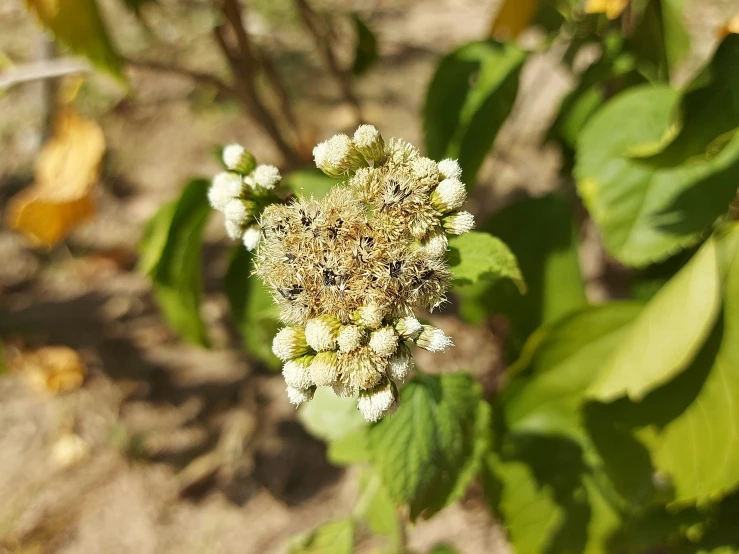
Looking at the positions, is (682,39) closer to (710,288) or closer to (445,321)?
(710,288)

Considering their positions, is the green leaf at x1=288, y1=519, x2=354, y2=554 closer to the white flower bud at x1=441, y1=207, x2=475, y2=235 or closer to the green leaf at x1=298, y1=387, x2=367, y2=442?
the green leaf at x1=298, y1=387, x2=367, y2=442

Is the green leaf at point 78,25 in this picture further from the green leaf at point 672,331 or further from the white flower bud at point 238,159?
the green leaf at point 672,331

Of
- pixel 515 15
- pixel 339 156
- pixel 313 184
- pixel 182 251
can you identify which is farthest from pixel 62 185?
pixel 339 156

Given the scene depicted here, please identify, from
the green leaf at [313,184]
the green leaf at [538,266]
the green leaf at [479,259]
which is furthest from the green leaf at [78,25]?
the green leaf at [538,266]

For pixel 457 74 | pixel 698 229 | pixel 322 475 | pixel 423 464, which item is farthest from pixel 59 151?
pixel 698 229

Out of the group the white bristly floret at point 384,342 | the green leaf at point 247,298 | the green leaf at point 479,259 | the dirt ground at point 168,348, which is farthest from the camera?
the dirt ground at point 168,348

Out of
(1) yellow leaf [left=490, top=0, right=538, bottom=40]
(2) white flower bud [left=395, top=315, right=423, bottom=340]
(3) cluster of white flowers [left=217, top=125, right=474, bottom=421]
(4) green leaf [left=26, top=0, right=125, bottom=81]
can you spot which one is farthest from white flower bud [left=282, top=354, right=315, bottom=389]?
(1) yellow leaf [left=490, top=0, right=538, bottom=40]
